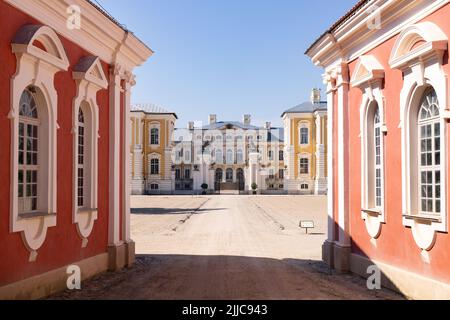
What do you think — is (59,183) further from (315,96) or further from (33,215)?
(315,96)

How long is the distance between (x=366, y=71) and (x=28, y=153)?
6.51 m

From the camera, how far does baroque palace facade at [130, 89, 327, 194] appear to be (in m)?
58.8

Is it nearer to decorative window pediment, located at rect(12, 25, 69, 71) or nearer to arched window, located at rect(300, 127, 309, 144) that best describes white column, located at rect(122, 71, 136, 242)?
decorative window pediment, located at rect(12, 25, 69, 71)

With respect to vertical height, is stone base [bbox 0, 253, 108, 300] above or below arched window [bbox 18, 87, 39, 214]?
below

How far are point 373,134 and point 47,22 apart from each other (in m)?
6.46

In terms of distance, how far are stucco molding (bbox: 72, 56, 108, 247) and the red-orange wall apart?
17.8 ft

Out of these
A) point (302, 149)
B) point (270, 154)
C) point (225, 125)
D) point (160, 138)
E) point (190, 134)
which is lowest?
point (270, 154)

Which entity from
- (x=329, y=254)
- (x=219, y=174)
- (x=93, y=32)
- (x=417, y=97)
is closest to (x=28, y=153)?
(x=93, y=32)

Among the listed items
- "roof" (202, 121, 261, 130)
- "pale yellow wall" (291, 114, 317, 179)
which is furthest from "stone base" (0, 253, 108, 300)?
"roof" (202, 121, 261, 130)

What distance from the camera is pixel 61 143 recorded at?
908 cm

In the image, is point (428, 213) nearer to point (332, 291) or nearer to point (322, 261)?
point (332, 291)

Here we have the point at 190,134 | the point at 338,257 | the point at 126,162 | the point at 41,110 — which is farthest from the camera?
the point at 190,134

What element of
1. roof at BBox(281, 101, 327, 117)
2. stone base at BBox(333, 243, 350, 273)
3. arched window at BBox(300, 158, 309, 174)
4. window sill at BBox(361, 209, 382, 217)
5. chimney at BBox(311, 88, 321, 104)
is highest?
chimney at BBox(311, 88, 321, 104)

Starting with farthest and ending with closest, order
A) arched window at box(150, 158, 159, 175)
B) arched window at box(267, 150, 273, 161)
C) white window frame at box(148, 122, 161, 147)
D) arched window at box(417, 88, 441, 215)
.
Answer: arched window at box(267, 150, 273, 161)
arched window at box(150, 158, 159, 175)
white window frame at box(148, 122, 161, 147)
arched window at box(417, 88, 441, 215)
